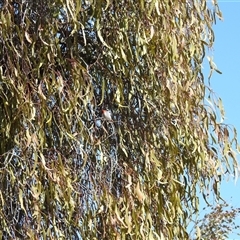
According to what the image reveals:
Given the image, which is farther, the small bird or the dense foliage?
the small bird

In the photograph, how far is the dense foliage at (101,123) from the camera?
8.00ft

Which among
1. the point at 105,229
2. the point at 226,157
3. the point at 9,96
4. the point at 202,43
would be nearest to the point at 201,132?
the point at 226,157

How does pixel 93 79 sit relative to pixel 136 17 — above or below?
below

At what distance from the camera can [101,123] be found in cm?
260

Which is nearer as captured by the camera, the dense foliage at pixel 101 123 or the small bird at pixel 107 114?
the dense foliage at pixel 101 123

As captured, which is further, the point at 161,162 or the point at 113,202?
the point at 161,162

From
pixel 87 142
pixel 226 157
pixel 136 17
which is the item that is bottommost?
pixel 87 142

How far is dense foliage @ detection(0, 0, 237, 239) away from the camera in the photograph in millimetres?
2438

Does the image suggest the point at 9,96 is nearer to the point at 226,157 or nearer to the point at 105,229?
the point at 105,229

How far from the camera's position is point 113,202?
2.47 m

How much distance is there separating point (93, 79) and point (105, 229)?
1.95 ft

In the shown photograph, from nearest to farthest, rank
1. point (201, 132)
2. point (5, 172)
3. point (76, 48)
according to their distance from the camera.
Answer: point (5, 172)
point (76, 48)
point (201, 132)

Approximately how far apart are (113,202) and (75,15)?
70cm

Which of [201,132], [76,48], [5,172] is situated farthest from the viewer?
[201,132]
